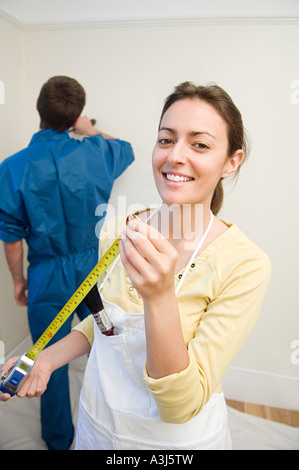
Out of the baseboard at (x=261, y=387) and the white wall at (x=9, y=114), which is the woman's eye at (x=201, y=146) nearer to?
the white wall at (x=9, y=114)

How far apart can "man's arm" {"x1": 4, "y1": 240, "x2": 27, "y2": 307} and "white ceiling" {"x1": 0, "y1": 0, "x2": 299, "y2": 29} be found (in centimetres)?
107

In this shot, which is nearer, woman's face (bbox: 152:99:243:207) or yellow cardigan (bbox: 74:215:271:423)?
yellow cardigan (bbox: 74:215:271:423)

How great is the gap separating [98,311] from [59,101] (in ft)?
3.09

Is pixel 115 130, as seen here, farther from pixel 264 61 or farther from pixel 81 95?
pixel 264 61

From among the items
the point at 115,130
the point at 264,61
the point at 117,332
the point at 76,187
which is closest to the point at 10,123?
the point at 115,130

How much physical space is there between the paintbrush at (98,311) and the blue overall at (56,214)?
0.72 metres

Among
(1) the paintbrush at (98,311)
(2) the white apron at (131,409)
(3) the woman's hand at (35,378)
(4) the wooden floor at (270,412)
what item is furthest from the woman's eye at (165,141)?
(4) the wooden floor at (270,412)

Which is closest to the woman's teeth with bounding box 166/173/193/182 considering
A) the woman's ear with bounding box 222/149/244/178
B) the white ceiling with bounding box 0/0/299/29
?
the woman's ear with bounding box 222/149/244/178

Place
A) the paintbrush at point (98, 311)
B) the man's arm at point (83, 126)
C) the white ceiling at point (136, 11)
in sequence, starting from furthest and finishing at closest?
the man's arm at point (83, 126)
the white ceiling at point (136, 11)
the paintbrush at point (98, 311)

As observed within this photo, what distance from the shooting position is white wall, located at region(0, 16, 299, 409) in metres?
1.63

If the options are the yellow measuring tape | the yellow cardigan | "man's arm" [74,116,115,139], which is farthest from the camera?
"man's arm" [74,116,115,139]

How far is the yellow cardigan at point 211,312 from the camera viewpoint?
0.65 meters

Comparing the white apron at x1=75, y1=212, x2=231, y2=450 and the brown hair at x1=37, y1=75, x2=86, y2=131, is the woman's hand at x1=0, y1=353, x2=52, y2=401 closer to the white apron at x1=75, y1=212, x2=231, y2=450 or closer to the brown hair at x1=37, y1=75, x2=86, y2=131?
the white apron at x1=75, y1=212, x2=231, y2=450

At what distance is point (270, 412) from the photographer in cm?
202
